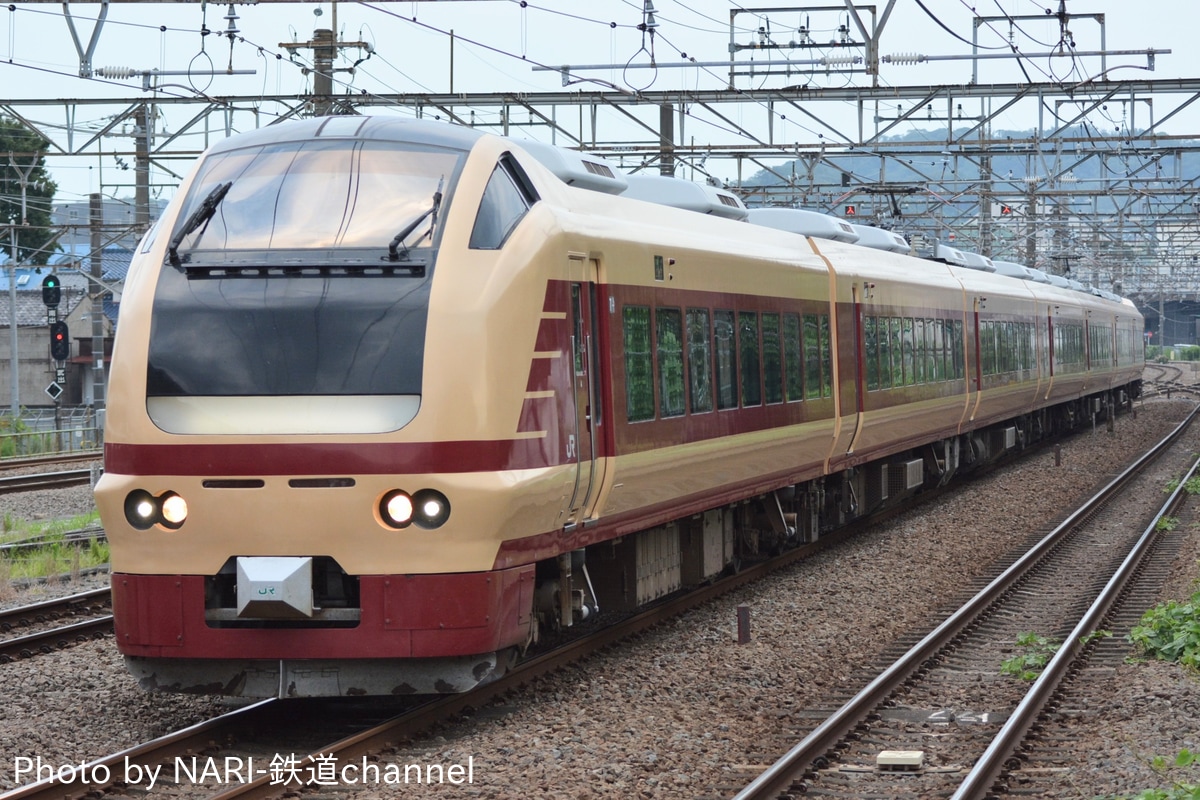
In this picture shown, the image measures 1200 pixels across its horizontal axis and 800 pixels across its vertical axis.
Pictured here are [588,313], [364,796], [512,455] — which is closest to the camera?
[364,796]

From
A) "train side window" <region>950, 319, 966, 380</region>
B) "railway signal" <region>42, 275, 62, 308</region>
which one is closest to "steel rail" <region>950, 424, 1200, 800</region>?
"train side window" <region>950, 319, 966, 380</region>

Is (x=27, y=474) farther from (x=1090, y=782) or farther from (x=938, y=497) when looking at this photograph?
(x=1090, y=782)

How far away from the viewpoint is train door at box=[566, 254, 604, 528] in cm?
878

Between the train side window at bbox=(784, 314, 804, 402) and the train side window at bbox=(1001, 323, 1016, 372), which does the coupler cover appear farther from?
the train side window at bbox=(1001, 323, 1016, 372)

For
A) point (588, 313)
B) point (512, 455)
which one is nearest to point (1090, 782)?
point (512, 455)

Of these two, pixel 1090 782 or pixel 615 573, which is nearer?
pixel 1090 782

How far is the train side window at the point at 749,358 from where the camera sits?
12203mm

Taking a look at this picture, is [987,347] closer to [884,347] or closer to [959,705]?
[884,347]

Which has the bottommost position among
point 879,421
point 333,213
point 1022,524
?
point 1022,524

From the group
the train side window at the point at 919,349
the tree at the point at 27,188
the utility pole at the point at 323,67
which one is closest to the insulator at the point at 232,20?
the utility pole at the point at 323,67

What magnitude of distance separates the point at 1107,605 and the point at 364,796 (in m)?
7.54

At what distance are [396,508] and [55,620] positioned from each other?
5215 mm

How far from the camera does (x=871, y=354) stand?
1672cm

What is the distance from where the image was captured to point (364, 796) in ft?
22.2
